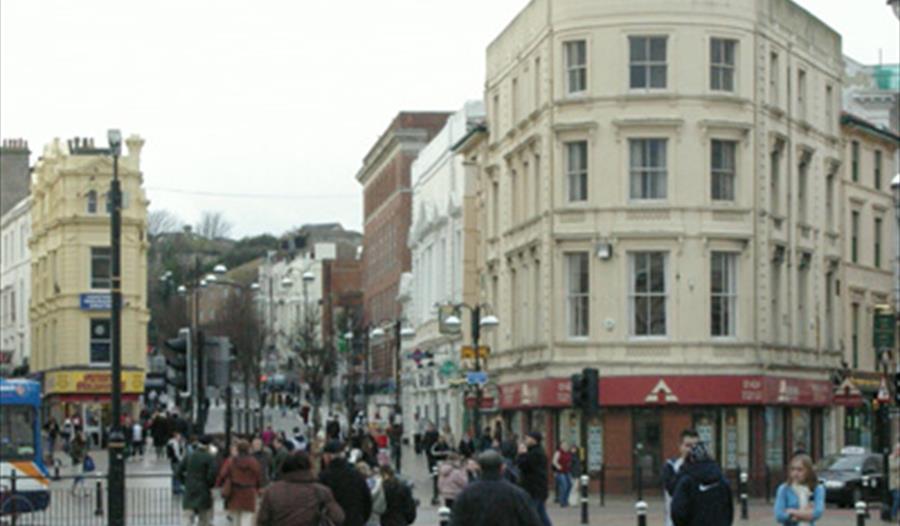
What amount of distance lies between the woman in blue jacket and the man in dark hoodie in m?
2.55

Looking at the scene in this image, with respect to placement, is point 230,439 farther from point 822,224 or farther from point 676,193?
point 822,224

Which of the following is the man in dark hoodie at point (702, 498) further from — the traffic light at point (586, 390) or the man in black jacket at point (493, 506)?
the traffic light at point (586, 390)

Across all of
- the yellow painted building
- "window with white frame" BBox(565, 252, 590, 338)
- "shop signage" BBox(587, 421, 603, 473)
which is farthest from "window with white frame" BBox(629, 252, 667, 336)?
the yellow painted building

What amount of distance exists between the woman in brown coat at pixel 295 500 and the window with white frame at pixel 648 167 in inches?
1577

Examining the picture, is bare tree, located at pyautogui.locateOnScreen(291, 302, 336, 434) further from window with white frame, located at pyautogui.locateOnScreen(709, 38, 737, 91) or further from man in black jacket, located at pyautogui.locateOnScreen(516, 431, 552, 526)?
man in black jacket, located at pyautogui.locateOnScreen(516, 431, 552, 526)

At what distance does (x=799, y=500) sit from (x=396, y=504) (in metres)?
5.01

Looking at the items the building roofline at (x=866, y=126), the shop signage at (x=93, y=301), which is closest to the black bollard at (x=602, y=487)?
the building roofline at (x=866, y=126)

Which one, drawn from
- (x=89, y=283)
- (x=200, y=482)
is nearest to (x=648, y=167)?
(x=200, y=482)

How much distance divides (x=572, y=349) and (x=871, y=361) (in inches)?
684

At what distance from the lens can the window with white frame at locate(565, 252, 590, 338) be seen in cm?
5856

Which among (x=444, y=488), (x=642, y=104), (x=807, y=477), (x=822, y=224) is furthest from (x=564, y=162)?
(x=807, y=477)

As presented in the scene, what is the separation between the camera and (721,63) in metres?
58.4

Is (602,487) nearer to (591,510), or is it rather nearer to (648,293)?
(591,510)

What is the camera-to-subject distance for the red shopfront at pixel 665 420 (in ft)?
186
